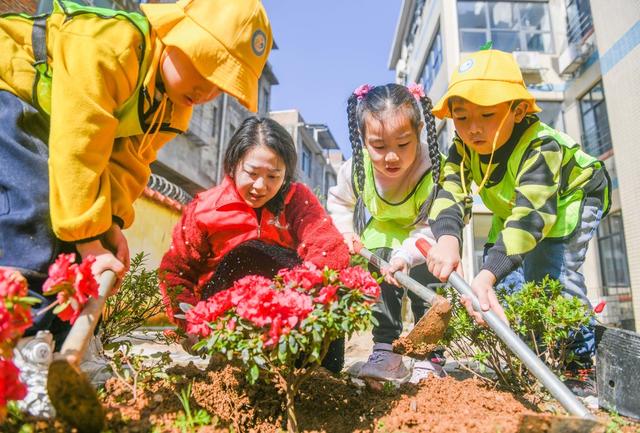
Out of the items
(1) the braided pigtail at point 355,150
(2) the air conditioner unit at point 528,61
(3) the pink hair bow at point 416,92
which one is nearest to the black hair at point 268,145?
(1) the braided pigtail at point 355,150

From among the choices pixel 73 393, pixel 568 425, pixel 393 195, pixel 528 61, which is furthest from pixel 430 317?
pixel 528 61

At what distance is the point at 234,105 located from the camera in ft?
58.2

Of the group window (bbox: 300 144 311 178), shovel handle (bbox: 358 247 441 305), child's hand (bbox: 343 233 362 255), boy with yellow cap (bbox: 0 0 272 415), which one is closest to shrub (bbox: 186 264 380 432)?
boy with yellow cap (bbox: 0 0 272 415)

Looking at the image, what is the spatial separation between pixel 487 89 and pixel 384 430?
1.78 m

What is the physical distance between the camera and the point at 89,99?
1.52 meters

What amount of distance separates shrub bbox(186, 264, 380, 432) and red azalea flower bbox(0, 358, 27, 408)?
0.51 meters

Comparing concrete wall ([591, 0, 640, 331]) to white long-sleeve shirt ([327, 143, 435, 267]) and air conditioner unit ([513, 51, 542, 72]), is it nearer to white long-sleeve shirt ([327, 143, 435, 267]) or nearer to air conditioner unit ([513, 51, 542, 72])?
air conditioner unit ([513, 51, 542, 72])

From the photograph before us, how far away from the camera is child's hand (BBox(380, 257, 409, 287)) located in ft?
7.93

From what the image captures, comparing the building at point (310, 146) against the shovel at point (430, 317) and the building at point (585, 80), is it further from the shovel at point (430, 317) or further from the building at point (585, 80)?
the shovel at point (430, 317)

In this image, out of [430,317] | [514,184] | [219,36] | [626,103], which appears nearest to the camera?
[219,36]

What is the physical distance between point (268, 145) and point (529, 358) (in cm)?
169

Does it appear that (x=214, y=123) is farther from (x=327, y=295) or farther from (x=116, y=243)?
(x=327, y=295)

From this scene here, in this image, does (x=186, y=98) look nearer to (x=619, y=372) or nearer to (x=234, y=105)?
(x=619, y=372)

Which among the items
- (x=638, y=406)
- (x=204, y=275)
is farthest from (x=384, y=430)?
(x=204, y=275)
